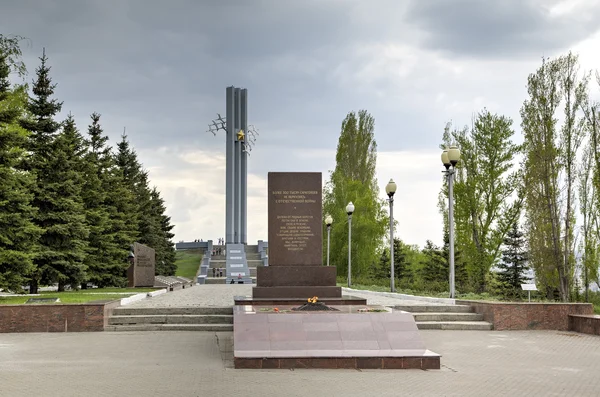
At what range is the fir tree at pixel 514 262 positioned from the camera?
35934 mm

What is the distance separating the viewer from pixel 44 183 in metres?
24.2

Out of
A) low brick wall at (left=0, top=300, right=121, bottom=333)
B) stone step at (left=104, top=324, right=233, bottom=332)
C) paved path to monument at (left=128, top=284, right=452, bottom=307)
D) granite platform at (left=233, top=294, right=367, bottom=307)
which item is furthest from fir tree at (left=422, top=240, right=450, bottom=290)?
low brick wall at (left=0, top=300, right=121, bottom=333)

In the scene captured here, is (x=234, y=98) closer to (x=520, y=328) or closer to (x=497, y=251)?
(x=497, y=251)

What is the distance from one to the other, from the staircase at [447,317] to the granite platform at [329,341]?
13.3 feet

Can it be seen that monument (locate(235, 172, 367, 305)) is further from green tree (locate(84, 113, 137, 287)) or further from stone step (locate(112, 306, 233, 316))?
green tree (locate(84, 113, 137, 287))

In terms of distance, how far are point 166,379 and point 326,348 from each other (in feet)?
8.62

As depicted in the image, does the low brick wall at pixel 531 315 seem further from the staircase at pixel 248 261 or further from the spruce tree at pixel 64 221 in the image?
the staircase at pixel 248 261

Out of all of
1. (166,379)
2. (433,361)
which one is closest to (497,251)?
(433,361)

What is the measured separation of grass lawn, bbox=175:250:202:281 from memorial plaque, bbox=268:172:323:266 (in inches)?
1761

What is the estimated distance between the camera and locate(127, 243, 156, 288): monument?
28891mm

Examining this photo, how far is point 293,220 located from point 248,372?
22.6ft

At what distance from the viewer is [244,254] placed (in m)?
Result: 56.6

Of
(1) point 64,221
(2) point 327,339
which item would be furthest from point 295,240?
(1) point 64,221

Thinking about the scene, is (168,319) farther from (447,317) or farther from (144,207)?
(144,207)
